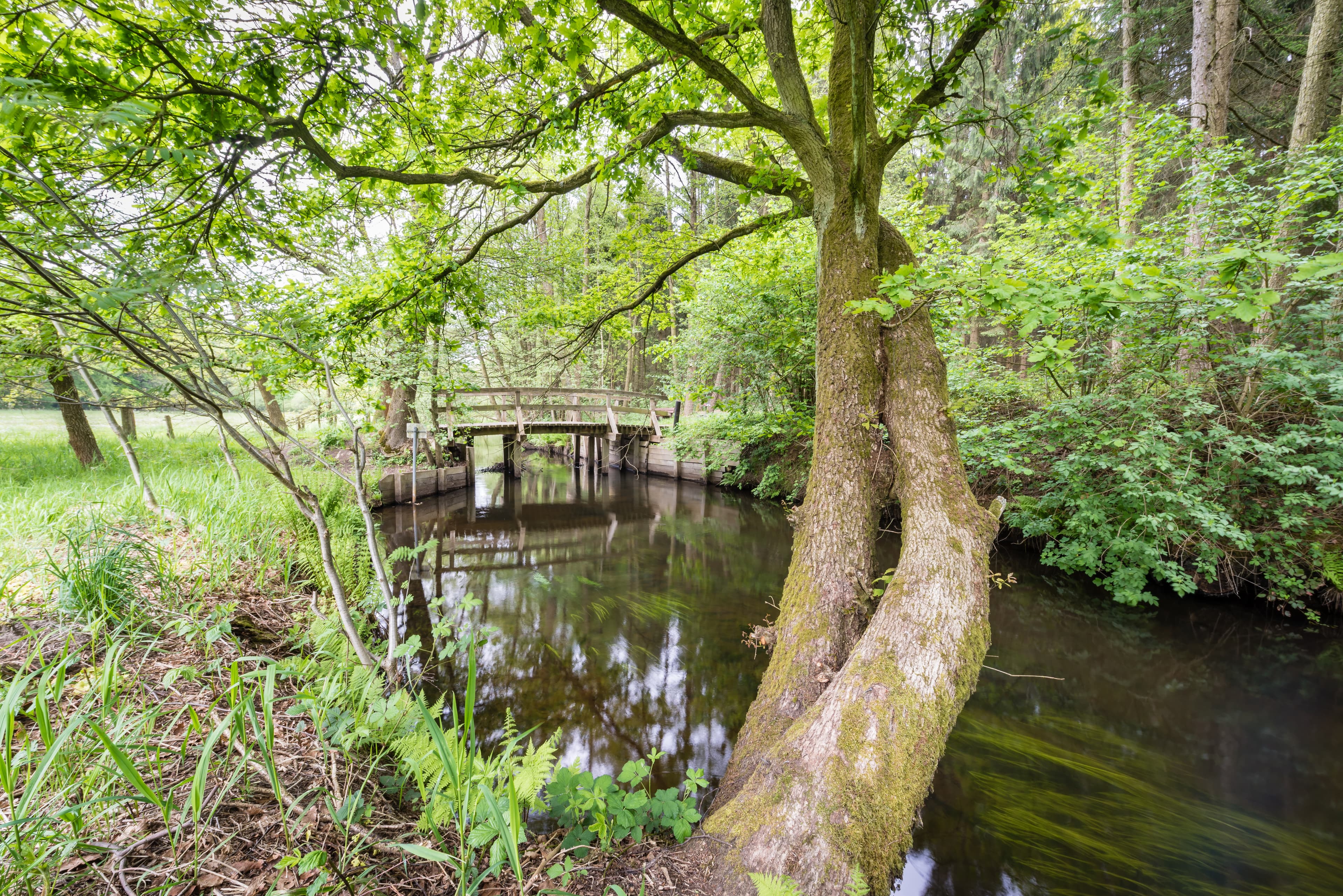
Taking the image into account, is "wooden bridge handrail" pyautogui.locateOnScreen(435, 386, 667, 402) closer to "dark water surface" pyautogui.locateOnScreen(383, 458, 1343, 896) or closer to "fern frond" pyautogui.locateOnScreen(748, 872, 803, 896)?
"dark water surface" pyautogui.locateOnScreen(383, 458, 1343, 896)

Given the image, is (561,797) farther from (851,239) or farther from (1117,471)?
(1117,471)

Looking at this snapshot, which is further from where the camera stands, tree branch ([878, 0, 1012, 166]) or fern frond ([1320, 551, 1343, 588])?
fern frond ([1320, 551, 1343, 588])

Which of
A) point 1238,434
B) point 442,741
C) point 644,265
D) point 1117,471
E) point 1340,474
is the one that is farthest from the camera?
point 644,265

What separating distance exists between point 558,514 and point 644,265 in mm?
7446

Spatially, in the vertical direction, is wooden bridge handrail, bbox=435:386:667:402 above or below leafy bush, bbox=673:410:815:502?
above

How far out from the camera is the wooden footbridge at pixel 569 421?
43.0 ft

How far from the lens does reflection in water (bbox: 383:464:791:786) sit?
154 inches

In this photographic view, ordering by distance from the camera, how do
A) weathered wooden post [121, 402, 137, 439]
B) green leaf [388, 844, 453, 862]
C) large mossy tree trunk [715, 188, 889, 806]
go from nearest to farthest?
green leaf [388, 844, 453, 862] < large mossy tree trunk [715, 188, 889, 806] < weathered wooden post [121, 402, 137, 439]

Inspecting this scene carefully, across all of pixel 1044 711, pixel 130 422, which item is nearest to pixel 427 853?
pixel 1044 711

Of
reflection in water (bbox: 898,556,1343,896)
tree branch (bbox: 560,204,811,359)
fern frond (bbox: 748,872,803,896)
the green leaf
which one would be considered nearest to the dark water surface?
reflection in water (bbox: 898,556,1343,896)

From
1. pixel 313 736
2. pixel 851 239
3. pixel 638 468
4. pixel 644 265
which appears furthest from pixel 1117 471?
pixel 638 468

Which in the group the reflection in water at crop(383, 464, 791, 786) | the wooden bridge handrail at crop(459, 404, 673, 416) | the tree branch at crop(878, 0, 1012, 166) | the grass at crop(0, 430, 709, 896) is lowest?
the reflection in water at crop(383, 464, 791, 786)

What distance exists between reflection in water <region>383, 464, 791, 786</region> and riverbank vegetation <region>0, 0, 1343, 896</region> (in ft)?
2.35

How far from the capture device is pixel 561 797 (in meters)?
2.04
